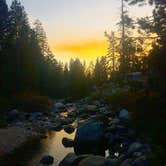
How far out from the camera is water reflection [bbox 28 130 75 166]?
792 inches

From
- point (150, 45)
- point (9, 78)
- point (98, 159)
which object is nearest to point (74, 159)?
point (98, 159)

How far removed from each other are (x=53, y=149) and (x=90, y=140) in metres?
2.06

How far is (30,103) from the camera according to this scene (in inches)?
1645

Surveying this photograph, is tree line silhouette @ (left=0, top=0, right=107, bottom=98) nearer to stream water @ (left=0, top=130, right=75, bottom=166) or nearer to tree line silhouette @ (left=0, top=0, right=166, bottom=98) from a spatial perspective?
tree line silhouette @ (left=0, top=0, right=166, bottom=98)

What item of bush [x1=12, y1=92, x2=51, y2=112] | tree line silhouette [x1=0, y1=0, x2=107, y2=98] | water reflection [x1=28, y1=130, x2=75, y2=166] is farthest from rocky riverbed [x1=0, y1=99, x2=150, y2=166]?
tree line silhouette [x1=0, y1=0, x2=107, y2=98]

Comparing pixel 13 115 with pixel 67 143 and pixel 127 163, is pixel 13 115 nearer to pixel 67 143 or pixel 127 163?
pixel 67 143

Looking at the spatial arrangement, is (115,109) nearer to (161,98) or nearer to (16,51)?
(161,98)

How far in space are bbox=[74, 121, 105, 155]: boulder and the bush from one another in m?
19.0

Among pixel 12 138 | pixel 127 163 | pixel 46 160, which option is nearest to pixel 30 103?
pixel 12 138

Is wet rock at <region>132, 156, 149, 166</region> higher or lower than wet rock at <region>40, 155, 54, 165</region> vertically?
higher

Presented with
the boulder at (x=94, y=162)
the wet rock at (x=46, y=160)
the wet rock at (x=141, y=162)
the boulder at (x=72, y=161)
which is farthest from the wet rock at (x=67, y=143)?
the wet rock at (x=141, y=162)

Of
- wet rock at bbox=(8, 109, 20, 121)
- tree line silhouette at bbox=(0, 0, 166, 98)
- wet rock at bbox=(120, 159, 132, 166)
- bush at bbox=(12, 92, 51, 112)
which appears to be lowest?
wet rock at bbox=(120, 159, 132, 166)

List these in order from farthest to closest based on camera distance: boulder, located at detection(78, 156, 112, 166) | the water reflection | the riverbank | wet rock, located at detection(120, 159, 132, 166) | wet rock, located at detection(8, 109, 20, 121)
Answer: wet rock, located at detection(8, 109, 20, 121), the riverbank, the water reflection, boulder, located at detection(78, 156, 112, 166), wet rock, located at detection(120, 159, 132, 166)

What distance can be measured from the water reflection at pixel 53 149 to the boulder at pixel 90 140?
0.60 meters
